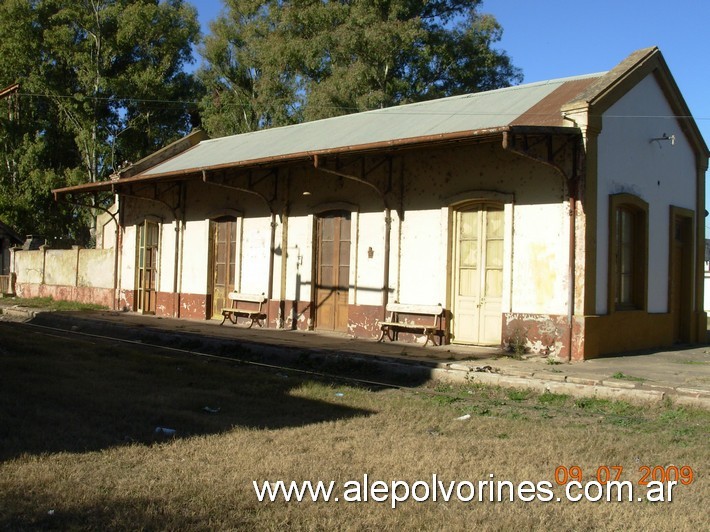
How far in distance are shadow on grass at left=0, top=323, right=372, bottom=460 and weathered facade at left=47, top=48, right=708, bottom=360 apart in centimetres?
425

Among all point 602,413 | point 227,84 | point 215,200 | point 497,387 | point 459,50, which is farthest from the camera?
point 227,84

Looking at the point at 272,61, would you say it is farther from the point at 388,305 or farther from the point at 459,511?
the point at 459,511

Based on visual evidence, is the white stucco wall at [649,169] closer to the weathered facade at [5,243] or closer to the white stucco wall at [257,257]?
the white stucco wall at [257,257]

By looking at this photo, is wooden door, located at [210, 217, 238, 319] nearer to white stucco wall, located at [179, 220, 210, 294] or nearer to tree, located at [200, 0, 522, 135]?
white stucco wall, located at [179, 220, 210, 294]

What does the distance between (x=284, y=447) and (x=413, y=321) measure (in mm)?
8054

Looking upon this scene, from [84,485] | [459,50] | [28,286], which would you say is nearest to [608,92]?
[84,485]

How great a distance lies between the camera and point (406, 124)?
15.5m

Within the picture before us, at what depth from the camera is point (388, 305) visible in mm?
14180

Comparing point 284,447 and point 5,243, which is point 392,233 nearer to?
point 284,447

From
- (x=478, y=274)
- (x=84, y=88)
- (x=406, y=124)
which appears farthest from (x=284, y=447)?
(x=84, y=88)

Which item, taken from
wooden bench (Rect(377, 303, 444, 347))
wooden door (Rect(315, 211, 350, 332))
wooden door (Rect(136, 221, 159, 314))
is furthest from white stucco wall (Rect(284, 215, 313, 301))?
wooden door (Rect(136, 221, 159, 314))

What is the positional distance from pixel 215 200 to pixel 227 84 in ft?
71.4

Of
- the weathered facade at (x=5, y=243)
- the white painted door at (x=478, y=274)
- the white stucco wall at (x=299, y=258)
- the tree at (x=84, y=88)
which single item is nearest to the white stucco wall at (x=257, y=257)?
the white stucco wall at (x=299, y=258)

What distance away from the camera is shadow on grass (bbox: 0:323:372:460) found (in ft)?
20.6
